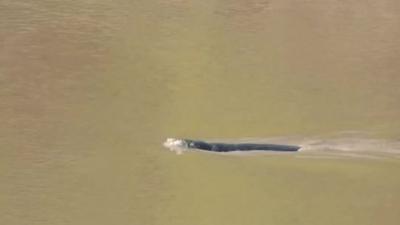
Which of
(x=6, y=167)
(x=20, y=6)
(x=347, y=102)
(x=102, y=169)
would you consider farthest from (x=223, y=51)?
(x=6, y=167)

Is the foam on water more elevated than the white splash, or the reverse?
the foam on water

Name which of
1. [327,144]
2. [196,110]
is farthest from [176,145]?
[327,144]

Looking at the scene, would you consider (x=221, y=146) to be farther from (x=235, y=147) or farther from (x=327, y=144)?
(x=327, y=144)

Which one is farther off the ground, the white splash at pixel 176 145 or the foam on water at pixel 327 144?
the foam on water at pixel 327 144

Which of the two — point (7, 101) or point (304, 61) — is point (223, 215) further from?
point (7, 101)
